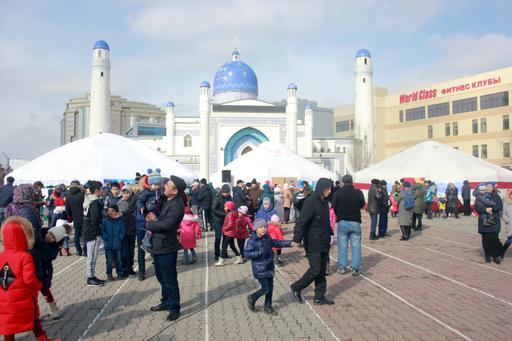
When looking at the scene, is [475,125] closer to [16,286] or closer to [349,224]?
[349,224]

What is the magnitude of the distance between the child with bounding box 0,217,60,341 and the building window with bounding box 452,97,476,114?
54.6m

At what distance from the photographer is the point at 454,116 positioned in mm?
53656

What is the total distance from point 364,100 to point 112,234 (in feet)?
162

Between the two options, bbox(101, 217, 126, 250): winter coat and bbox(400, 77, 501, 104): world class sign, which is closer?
bbox(101, 217, 126, 250): winter coat

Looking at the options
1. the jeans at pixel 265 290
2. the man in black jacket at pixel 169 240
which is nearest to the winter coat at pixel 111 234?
the man in black jacket at pixel 169 240

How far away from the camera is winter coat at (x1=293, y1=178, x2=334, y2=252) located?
6.44 metres

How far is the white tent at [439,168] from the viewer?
23311mm

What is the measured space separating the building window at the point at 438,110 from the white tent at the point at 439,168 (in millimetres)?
31518

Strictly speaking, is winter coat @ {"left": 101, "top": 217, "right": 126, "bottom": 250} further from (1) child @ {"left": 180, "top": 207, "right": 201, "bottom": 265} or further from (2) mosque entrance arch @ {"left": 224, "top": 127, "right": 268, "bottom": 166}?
(2) mosque entrance arch @ {"left": 224, "top": 127, "right": 268, "bottom": 166}

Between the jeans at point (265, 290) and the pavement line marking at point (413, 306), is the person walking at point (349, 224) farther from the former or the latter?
the jeans at point (265, 290)

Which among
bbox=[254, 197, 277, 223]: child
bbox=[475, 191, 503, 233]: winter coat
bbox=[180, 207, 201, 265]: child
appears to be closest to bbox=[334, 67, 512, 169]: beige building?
bbox=[475, 191, 503, 233]: winter coat

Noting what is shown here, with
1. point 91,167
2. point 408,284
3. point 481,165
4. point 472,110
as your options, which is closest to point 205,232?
point 91,167

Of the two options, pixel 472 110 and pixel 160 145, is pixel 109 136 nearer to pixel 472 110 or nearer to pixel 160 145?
pixel 160 145

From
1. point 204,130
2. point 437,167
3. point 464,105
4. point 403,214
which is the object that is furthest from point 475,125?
point 403,214
